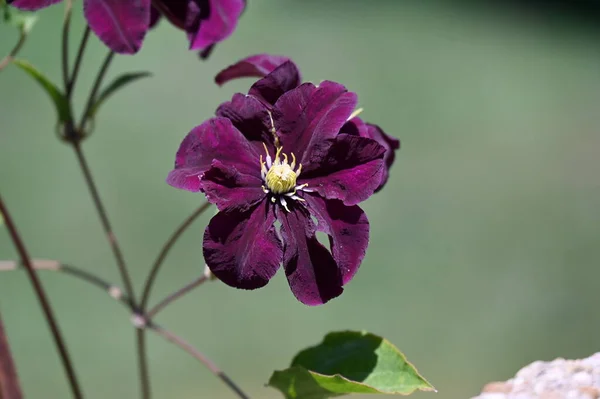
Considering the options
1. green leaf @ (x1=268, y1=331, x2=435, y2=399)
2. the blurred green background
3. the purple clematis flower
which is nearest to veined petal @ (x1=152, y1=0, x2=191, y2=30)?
the purple clematis flower

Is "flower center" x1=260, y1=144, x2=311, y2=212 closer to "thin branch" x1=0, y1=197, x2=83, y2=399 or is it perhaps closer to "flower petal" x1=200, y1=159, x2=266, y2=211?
"flower petal" x1=200, y1=159, x2=266, y2=211

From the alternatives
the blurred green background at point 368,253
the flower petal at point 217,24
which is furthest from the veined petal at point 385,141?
the blurred green background at point 368,253

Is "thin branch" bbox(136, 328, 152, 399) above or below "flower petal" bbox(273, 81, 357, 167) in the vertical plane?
below

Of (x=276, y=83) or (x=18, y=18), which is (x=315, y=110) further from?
(x=18, y=18)

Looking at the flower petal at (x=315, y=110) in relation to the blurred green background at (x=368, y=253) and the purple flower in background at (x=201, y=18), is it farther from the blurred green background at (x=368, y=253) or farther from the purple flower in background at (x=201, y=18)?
the blurred green background at (x=368, y=253)

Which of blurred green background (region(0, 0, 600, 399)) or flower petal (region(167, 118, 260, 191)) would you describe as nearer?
flower petal (region(167, 118, 260, 191))

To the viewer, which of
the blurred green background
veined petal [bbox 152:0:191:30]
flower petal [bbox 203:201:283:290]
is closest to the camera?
flower petal [bbox 203:201:283:290]

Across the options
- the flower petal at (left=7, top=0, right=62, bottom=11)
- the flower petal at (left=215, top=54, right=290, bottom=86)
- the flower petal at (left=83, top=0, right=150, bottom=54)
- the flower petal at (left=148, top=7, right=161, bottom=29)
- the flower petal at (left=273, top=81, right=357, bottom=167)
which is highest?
the flower petal at (left=148, top=7, right=161, bottom=29)

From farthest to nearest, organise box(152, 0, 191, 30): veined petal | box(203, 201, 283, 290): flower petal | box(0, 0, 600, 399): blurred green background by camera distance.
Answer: box(0, 0, 600, 399): blurred green background → box(152, 0, 191, 30): veined petal → box(203, 201, 283, 290): flower petal
